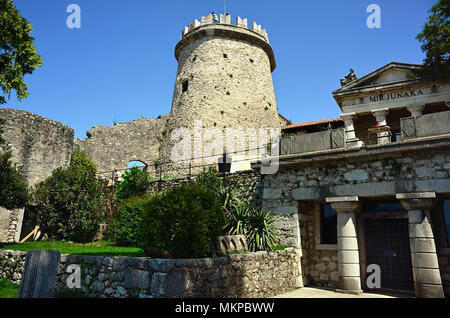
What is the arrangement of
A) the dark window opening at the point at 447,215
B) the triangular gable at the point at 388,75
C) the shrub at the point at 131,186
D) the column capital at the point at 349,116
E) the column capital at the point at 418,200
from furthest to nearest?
the shrub at the point at 131,186
the column capital at the point at 349,116
the triangular gable at the point at 388,75
the dark window opening at the point at 447,215
the column capital at the point at 418,200

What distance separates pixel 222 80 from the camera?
22.3m

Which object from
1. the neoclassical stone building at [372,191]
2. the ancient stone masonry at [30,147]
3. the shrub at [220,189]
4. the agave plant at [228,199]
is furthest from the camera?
the ancient stone masonry at [30,147]

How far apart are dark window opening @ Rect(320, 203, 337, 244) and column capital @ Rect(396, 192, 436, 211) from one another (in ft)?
9.58

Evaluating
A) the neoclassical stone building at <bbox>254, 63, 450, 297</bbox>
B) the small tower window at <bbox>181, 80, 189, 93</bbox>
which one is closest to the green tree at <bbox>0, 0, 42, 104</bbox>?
the neoclassical stone building at <bbox>254, 63, 450, 297</bbox>

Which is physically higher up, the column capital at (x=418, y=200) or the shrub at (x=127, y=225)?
the column capital at (x=418, y=200)

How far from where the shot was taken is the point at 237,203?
1118 centimetres

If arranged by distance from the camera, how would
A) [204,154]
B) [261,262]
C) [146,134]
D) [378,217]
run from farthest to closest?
[146,134] < [204,154] < [378,217] < [261,262]

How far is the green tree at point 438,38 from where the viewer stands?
39.7 ft

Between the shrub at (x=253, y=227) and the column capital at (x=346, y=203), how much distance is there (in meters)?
2.07

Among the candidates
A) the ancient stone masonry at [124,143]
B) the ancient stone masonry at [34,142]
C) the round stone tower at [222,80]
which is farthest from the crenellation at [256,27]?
the ancient stone masonry at [34,142]

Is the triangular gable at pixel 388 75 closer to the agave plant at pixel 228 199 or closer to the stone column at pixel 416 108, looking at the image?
the stone column at pixel 416 108
